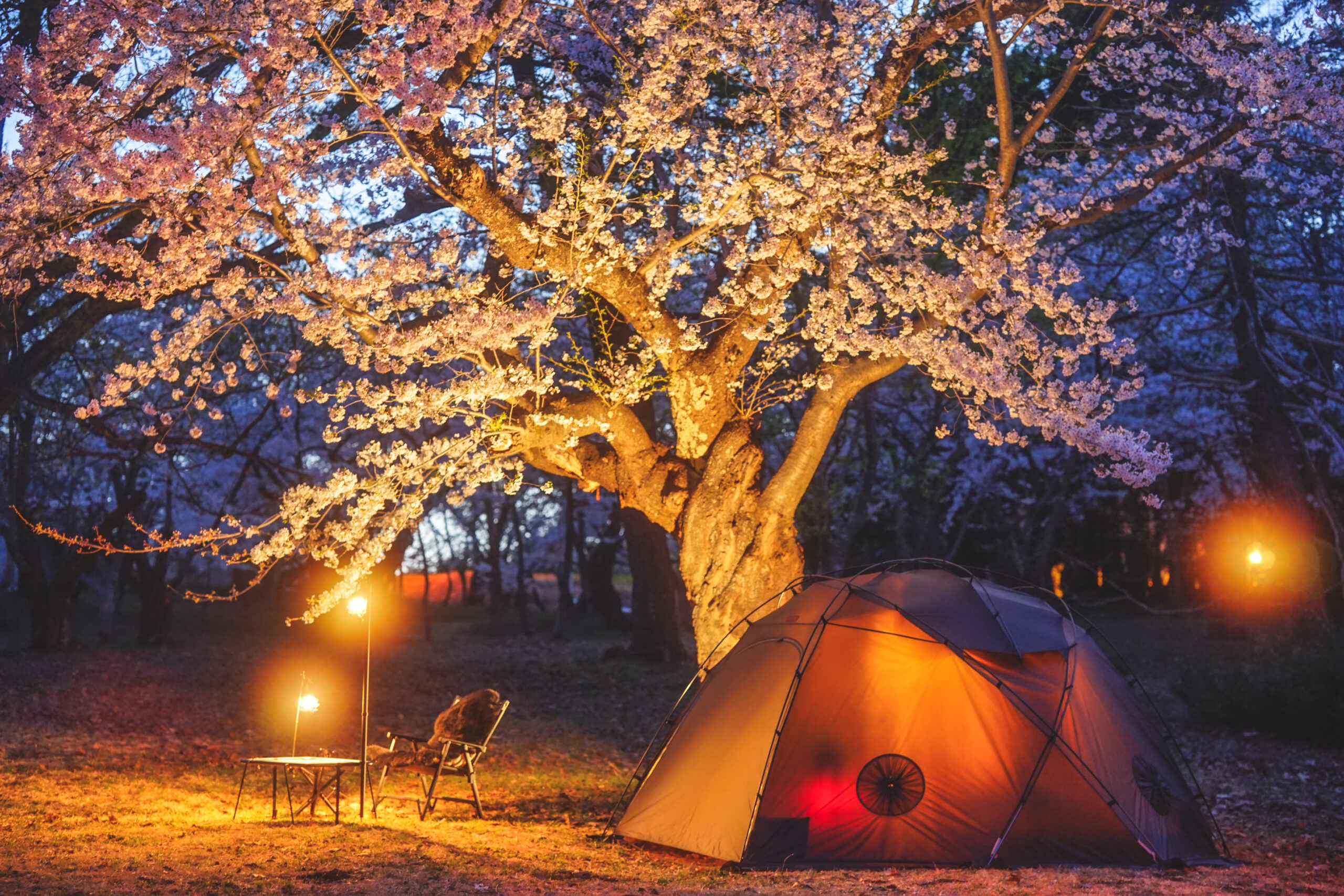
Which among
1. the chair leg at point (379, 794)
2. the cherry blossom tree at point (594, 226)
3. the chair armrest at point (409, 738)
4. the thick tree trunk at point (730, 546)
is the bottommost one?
the chair leg at point (379, 794)

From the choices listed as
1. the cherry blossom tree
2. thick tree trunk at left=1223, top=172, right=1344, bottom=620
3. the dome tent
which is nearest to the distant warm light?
thick tree trunk at left=1223, top=172, right=1344, bottom=620

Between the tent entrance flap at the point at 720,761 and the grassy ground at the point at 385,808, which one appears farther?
the tent entrance flap at the point at 720,761

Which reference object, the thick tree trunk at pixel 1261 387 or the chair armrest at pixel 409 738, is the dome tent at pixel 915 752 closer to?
the chair armrest at pixel 409 738

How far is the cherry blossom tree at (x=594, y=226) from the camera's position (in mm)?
7051

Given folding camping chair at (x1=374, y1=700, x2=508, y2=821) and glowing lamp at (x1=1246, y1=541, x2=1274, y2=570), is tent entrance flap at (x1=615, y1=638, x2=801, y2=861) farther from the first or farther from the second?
glowing lamp at (x1=1246, y1=541, x2=1274, y2=570)

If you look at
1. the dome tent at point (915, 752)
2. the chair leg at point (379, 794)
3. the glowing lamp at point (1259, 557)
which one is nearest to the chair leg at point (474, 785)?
the chair leg at point (379, 794)

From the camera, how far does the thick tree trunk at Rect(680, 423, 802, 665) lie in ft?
27.4

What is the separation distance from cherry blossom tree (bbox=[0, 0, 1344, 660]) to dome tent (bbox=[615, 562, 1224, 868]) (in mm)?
1399

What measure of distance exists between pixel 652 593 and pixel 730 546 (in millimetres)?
11026

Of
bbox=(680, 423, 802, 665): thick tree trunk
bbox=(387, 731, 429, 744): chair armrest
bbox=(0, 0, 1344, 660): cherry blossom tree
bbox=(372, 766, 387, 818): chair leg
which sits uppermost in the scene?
bbox=(0, 0, 1344, 660): cherry blossom tree

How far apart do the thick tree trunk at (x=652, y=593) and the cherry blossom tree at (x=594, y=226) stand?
29.4ft

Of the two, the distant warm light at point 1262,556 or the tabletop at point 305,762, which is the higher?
the distant warm light at point 1262,556

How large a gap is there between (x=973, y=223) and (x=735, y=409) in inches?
109

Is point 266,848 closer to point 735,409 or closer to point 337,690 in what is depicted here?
point 735,409
